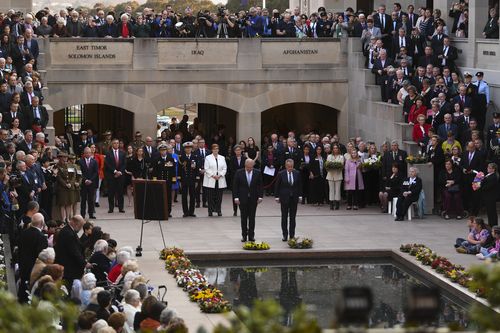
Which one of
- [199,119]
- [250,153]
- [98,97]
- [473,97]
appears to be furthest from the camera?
[199,119]

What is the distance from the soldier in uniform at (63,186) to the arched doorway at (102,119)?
909cm

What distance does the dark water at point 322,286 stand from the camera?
18.8 meters

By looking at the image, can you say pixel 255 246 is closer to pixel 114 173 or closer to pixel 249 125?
pixel 114 173

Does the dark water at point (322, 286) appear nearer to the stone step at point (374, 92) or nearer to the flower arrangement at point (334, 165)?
the flower arrangement at point (334, 165)

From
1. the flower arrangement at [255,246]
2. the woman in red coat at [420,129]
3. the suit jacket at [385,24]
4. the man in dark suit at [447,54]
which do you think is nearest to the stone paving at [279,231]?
the flower arrangement at [255,246]

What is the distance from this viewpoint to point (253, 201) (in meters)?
24.9

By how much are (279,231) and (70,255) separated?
8.69m

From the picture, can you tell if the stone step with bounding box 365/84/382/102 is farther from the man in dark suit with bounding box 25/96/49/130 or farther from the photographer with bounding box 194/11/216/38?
the man in dark suit with bounding box 25/96/49/130

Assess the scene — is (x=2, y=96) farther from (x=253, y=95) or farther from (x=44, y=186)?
(x=253, y=95)

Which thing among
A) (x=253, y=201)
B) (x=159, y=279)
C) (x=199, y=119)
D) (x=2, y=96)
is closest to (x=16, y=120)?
(x=2, y=96)

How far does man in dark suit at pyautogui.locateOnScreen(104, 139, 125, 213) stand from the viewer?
28.7 metres

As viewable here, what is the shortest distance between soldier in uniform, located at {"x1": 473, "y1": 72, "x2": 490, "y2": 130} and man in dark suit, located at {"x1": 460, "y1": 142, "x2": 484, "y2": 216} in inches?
80.1

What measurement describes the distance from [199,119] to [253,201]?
1628 cm

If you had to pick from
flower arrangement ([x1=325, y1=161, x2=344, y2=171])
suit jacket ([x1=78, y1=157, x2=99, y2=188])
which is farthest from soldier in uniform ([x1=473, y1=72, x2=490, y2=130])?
suit jacket ([x1=78, y1=157, x2=99, y2=188])
